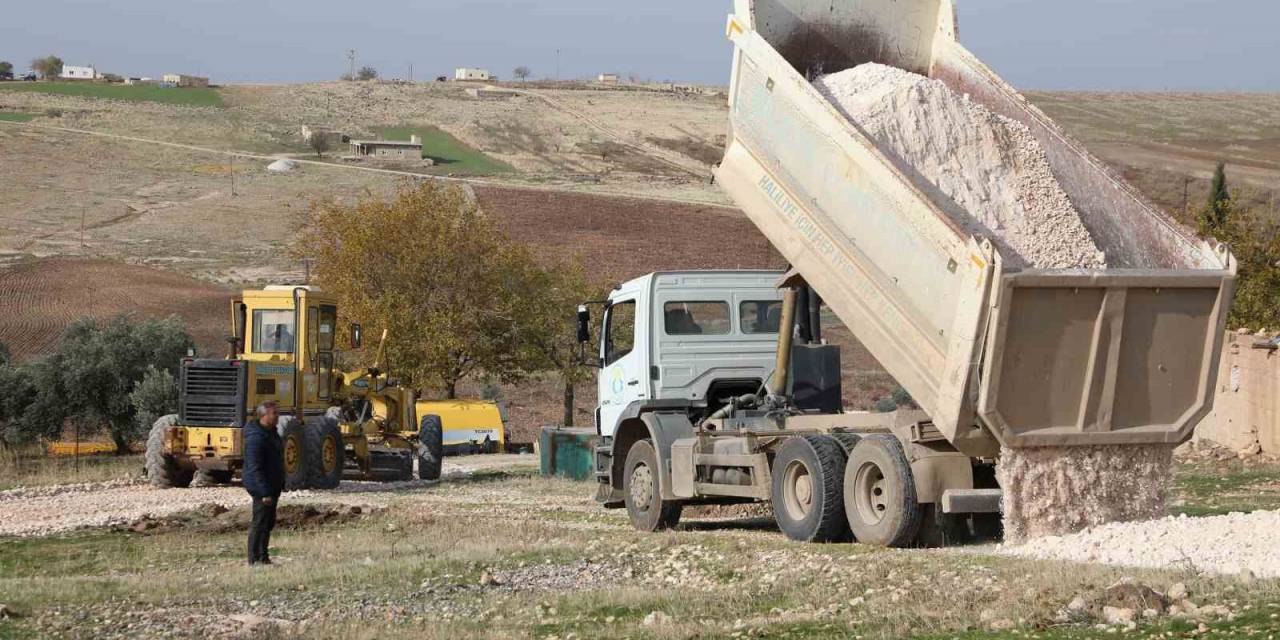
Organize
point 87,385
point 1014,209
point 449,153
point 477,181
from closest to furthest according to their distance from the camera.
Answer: point 1014,209 → point 87,385 → point 477,181 → point 449,153

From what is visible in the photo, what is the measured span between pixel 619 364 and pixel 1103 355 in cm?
715

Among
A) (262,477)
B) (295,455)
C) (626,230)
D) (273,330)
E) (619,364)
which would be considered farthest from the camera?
(626,230)

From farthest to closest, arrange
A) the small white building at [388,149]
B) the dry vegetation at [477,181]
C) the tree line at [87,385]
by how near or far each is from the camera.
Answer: the small white building at [388,149] < the dry vegetation at [477,181] < the tree line at [87,385]

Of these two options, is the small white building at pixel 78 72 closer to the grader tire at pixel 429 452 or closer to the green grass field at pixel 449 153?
the green grass field at pixel 449 153

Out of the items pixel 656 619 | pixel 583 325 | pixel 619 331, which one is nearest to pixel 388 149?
pixel 583 325

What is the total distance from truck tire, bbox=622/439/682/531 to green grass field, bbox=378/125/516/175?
86131mm

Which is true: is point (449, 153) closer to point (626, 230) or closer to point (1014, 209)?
point (626, 230)

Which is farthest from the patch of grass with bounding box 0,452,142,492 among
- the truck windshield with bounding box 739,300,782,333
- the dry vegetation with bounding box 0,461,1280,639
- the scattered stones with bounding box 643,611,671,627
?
the scattered stones with bounding box 643,611,671,627

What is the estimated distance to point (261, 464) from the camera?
13.4 metres

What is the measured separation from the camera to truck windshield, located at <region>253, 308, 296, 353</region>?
24.0 metres

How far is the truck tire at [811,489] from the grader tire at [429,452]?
1245cm

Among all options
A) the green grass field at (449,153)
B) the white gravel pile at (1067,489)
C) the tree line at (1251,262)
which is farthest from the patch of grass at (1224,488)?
the green grass field at (449,153)

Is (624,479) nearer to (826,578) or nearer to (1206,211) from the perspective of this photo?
(826,578)

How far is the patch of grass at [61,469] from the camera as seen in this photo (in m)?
25.6
